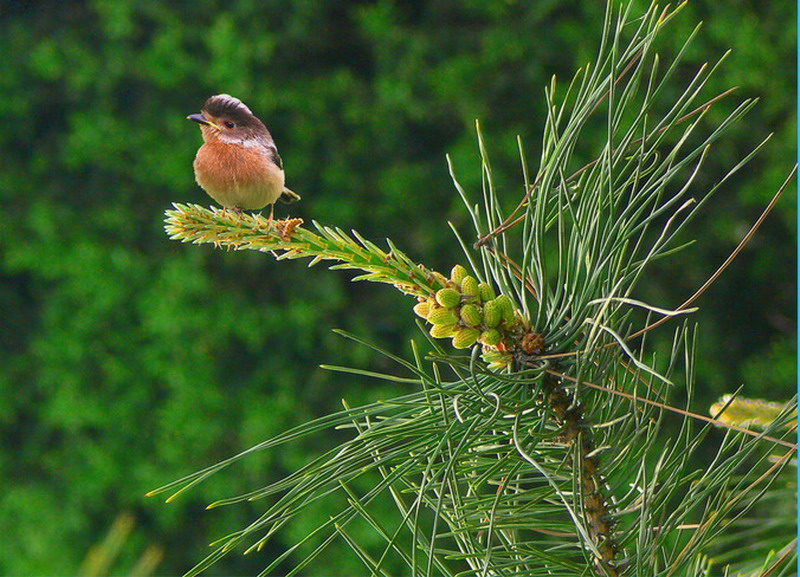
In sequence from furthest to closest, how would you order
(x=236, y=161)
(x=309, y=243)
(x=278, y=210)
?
(x=278, y=210) → (x=236, y=161) → (x=309, y=243)

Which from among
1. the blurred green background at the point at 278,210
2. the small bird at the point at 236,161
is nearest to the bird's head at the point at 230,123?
the small bird at the point at 236,161

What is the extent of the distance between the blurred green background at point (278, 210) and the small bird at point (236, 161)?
1160 mm

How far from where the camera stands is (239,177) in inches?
20.2

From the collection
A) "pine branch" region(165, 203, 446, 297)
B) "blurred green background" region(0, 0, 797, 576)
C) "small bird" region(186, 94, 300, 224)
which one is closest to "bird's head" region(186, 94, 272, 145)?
"small bird" region(186, 94, 300, 224)

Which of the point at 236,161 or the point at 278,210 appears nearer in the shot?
the point at 236,161

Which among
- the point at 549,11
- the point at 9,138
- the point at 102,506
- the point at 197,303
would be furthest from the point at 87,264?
the point at 549,11

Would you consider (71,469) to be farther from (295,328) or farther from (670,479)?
(670,479)

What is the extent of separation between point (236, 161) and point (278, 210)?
1.16 meters

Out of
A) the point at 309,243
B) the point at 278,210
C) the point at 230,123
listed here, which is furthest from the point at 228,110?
the point at 278,210

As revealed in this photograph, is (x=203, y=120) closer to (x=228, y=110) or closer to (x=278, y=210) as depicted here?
(x=228, y=110)

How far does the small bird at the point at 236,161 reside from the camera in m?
0.51

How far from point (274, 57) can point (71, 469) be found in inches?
34.9

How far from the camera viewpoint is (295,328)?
179cm

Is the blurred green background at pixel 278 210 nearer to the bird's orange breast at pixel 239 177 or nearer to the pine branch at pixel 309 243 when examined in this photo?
the bird's orange breast at pixel 239 177
